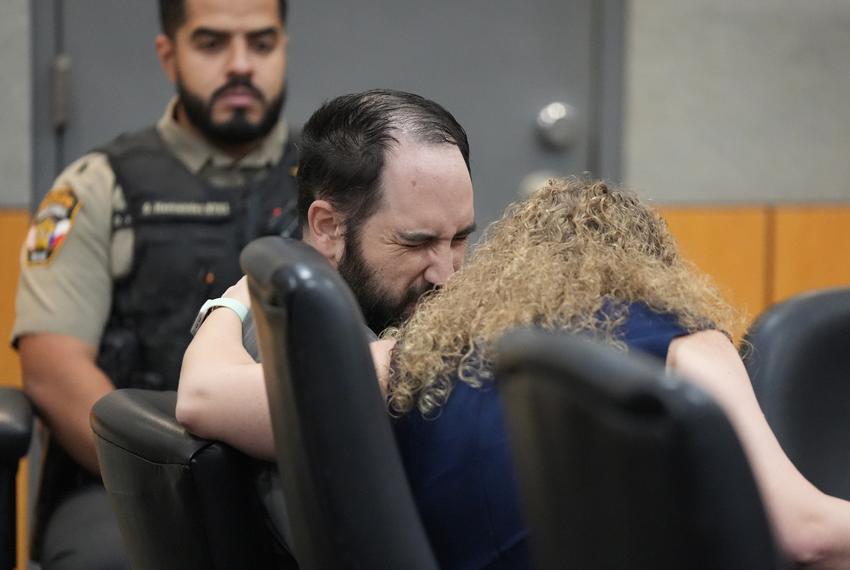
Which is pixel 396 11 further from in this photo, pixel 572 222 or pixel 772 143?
pixel 572 222

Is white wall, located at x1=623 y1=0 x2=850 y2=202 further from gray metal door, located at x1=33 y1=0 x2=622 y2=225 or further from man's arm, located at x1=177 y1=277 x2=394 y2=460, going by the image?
man's arm, located at x1=177 y1=277 x2=394 y2=460

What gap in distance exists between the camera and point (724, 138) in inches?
116

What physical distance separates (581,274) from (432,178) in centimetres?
44

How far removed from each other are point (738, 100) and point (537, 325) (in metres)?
2.09

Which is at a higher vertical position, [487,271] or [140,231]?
[487,271]

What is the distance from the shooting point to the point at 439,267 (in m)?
1.46

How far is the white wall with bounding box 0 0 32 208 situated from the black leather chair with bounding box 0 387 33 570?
1078 mm

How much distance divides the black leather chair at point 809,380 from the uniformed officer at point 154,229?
2.96ft

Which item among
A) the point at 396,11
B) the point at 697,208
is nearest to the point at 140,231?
the point at 396,11

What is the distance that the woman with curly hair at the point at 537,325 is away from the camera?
966mm

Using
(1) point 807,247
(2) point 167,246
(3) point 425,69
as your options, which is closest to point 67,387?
(2) point 167,246

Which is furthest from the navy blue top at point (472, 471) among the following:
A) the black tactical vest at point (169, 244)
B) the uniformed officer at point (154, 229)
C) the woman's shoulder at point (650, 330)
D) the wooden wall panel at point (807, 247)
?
the wooden wall panel at point (807, 247)

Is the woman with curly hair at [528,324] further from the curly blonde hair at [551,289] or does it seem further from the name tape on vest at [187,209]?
the name tape on vest at [187,209]

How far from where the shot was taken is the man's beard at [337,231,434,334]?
58.2 inches
